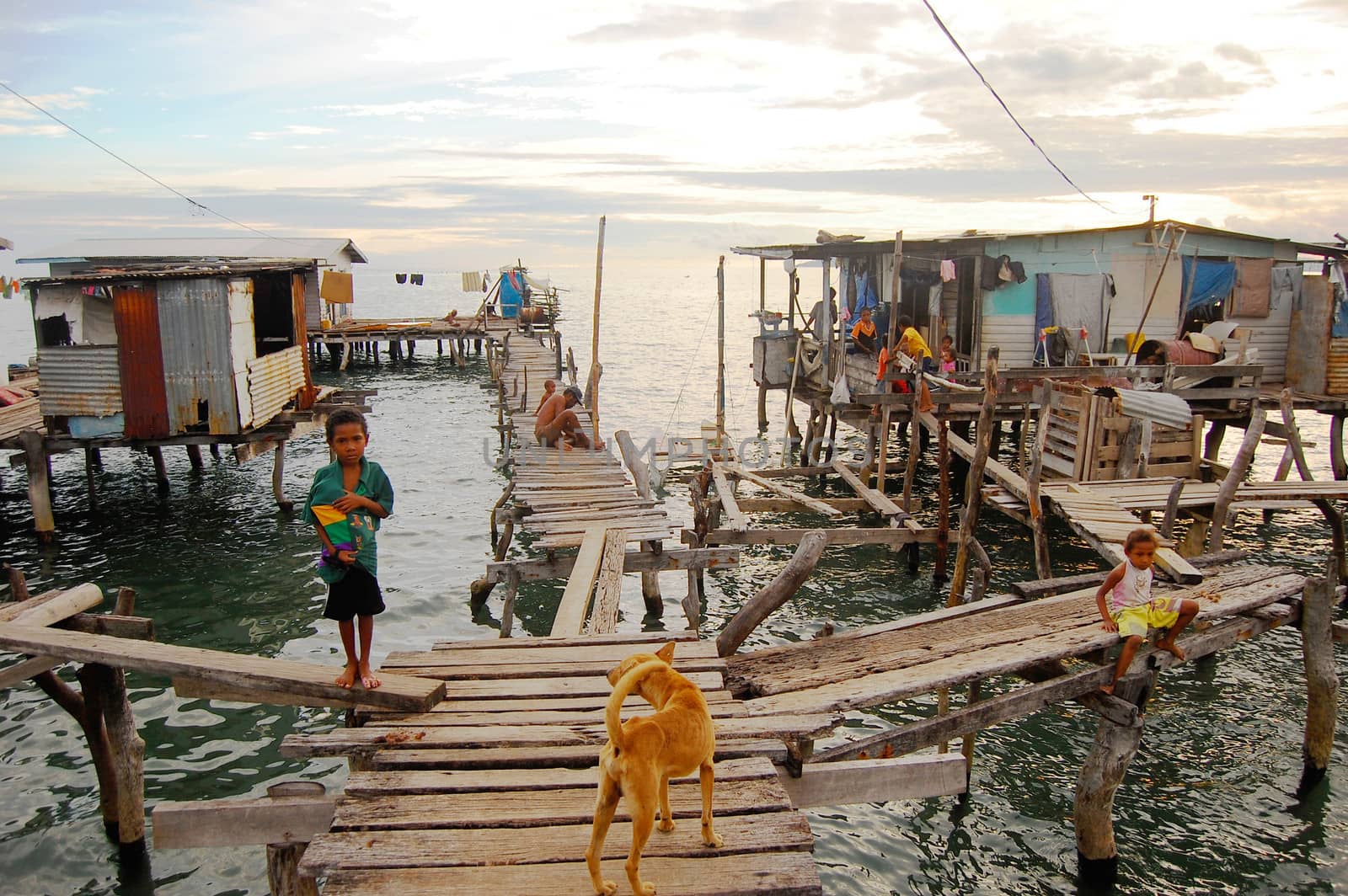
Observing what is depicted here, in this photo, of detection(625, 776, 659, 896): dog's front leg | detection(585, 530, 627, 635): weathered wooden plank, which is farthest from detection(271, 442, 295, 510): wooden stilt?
detection(625, 776, 659, 896): dog's front leg

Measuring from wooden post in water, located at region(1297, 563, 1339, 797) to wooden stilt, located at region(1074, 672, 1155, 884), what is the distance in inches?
107

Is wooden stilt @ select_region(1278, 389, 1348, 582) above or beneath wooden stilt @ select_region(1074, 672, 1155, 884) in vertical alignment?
above

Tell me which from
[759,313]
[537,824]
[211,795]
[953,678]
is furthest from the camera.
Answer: [759,313]

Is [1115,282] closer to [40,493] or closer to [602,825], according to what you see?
[602,825]

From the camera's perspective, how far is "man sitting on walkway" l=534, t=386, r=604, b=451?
639 inches

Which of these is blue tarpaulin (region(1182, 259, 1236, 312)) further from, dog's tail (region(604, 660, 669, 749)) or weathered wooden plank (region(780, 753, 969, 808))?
dog's tail (region(604, 660, 669, 749))

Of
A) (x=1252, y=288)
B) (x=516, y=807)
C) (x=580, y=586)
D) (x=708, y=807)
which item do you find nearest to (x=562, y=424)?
(x=580, y=586)

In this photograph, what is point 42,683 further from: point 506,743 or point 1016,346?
point 1016,346

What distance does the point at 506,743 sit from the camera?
4.89m

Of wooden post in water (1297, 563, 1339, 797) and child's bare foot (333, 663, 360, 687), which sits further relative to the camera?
wooden post in water (1297, 563, 1339, 797)

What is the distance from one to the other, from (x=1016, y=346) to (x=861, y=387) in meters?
3.39

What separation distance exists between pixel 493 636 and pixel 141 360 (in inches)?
324

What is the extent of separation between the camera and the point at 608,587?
9.35 metres

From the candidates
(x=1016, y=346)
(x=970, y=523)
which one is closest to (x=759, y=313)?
(x=1016, y=346)
